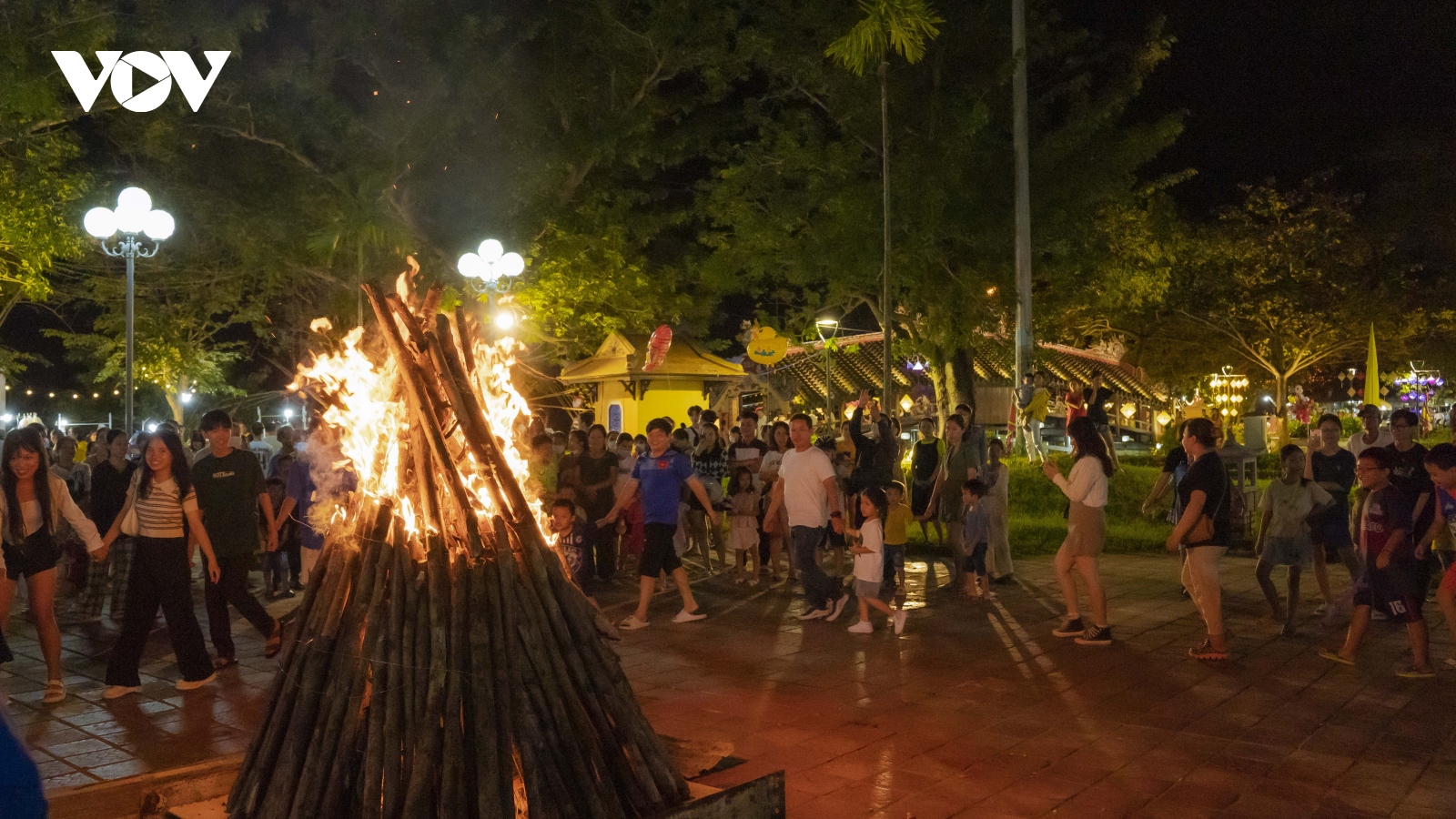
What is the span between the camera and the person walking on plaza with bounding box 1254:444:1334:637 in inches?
351

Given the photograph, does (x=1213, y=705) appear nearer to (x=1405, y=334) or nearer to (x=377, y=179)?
(x=377, y=179)

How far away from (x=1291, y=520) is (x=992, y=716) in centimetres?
387

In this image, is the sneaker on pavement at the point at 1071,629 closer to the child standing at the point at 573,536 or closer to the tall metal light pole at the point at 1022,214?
the child standing at the point at 573,536

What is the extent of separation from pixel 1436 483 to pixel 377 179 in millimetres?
20288

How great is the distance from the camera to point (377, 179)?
75.3ft

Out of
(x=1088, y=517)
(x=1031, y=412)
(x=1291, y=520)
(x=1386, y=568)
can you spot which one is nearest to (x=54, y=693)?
(x=1088, y=517)

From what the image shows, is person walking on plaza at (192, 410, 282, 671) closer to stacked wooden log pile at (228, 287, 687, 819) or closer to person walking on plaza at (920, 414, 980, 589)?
stacked wooden log pile at (228, 287, 687, 819)

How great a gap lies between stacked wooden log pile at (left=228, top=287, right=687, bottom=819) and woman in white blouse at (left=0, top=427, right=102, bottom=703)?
355 cm

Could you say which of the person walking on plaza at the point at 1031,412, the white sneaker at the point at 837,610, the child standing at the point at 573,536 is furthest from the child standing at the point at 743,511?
the person walking on plaza at the point at 1031,412

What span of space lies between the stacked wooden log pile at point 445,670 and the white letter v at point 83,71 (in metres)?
17.0

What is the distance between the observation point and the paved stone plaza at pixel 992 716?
17.4 ft

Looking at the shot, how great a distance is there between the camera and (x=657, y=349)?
20.4m

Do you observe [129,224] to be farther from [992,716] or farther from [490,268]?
[992,716]

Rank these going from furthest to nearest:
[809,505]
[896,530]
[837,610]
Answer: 1. [896,530]
2. [837,610]
3. [809,505]
